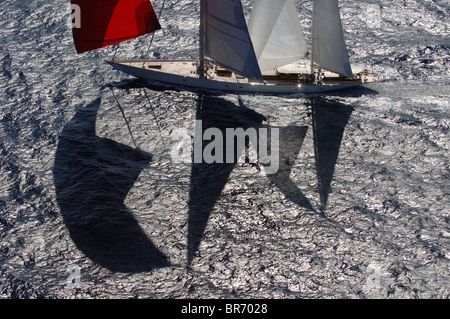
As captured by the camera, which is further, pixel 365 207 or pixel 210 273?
pixel 365 207

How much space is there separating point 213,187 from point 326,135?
715 inches

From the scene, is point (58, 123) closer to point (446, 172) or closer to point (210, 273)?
point (210, 273)

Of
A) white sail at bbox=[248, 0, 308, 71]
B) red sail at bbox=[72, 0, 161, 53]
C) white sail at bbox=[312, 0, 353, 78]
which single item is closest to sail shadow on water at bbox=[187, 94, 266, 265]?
white sail at bbox=[248, 0, 308, 71]

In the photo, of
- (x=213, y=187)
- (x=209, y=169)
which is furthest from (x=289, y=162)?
(x=213, y=187)

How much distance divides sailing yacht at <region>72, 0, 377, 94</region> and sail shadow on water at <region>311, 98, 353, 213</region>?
3.92 m

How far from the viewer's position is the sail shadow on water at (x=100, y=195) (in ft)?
154

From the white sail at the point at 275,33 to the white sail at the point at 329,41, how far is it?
2.22 meters

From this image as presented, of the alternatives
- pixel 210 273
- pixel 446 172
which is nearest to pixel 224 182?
pixel 210 273

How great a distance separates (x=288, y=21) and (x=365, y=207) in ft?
98.2

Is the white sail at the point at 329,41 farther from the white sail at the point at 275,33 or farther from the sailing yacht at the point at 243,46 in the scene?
the white sail at the point at 275,33

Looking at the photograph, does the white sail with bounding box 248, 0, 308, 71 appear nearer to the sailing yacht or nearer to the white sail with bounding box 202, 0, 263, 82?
the sailing yacht

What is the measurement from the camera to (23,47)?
79250 millimetres
